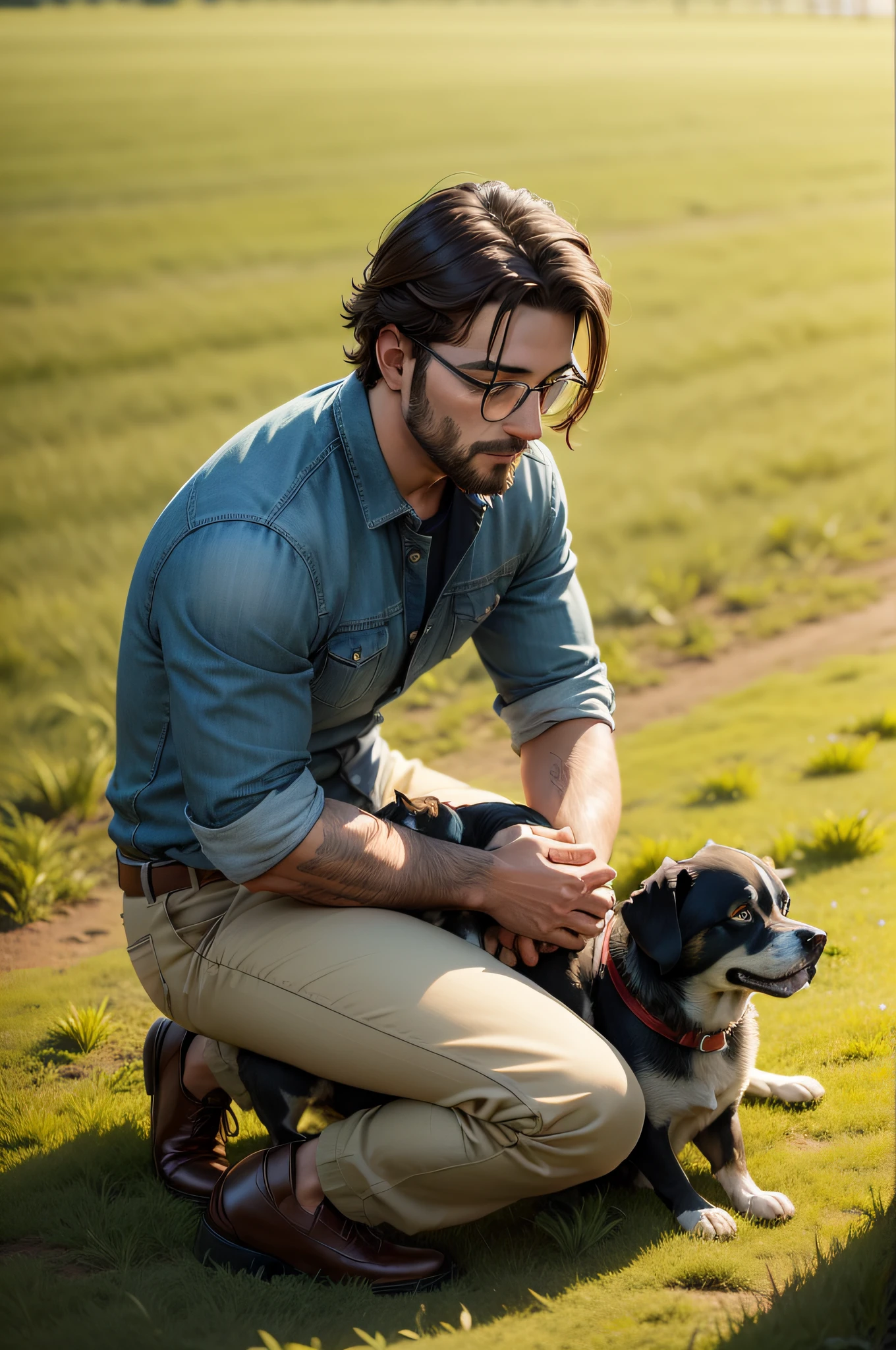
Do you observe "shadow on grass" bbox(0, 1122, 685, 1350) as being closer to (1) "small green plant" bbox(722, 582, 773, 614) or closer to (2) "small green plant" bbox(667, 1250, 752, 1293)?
(2) "small green plant" bbox(667, 1250, 752, 1293)

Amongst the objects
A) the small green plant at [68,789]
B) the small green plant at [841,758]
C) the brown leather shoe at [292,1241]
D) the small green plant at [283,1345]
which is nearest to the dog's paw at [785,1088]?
the brown leather shoe at [292,1241]

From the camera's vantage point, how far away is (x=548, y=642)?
332 centimetres

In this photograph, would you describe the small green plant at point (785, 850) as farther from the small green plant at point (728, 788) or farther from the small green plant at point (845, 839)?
the small green plant at point (728, 788)

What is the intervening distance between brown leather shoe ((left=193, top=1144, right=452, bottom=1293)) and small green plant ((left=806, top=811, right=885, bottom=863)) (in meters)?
2.45

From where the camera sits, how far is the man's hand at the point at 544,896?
2654 mm

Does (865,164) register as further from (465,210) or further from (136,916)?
(136,916)

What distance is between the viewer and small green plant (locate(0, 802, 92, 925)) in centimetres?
475

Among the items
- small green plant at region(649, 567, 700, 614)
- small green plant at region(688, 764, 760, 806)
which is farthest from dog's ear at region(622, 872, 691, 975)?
small green plant at region(649, 567, 700, 614)

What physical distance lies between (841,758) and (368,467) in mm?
3306

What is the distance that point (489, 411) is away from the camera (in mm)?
2670

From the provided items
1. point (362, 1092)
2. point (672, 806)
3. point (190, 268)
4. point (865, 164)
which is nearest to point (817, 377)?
point (865, 164)

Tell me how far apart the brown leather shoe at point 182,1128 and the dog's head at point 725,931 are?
4.04 feet

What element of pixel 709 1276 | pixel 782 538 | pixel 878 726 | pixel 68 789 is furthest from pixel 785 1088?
pixel 782 538

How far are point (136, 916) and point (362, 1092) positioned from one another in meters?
0.74
